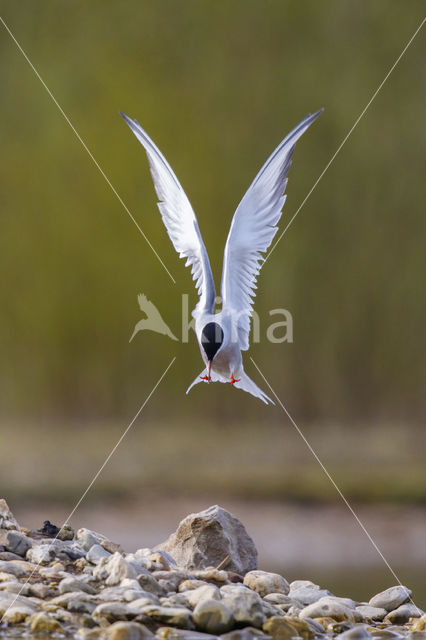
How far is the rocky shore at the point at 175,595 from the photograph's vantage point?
2.82 m

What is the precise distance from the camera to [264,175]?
3764mm

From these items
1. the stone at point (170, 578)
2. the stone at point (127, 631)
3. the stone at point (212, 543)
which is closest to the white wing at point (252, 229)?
the stone at point (212, 543)

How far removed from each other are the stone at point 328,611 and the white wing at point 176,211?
123 cm

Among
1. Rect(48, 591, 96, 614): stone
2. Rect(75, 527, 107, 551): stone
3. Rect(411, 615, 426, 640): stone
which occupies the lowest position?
Rect(48, 591, 96, 614): stone

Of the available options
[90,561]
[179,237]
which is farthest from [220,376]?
[90,561]

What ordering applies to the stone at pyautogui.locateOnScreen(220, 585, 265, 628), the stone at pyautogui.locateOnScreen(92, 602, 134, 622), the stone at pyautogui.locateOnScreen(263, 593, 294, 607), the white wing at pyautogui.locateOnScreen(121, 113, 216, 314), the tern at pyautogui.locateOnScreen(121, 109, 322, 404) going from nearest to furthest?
the stone at pyautogui.locateOnScreen(92, 602, 134, 622) < the stone at pyautogui.locateOnScreen(220, 585, 265, 628) < the stone at pyautogui.locateOnScreen(263, 593, 294, 607) < the tern at pyautogui.locateOnScreen(121, 109, 322, 404) < the white wing at pyautogui.locateOnScreen(121, 113, 216, 314)

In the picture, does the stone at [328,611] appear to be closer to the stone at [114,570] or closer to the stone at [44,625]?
the stone at [114,570]

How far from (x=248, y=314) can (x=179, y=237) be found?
0.42 metres

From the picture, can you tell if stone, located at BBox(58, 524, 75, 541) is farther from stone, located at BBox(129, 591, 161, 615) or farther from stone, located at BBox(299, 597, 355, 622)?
stone, located at BBox(299, 597, 355, 622)

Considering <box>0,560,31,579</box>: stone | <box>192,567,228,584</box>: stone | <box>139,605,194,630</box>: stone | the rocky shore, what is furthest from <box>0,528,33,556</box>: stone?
<box>139,605,194,630</box>: stone

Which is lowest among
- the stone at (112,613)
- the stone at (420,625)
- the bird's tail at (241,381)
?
the stone at (112,613)

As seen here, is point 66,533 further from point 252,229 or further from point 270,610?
point 252,229

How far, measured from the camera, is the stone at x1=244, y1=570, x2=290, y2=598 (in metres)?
3.41

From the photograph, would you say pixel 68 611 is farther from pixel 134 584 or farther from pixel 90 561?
pixel 90 561
